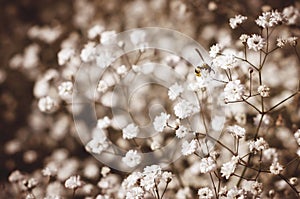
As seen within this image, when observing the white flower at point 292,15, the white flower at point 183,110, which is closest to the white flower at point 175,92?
the white flower at point 183,110

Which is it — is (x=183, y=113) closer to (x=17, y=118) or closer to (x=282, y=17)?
(x=282, y=17)

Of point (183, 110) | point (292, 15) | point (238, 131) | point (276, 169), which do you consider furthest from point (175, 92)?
point (292, 15)

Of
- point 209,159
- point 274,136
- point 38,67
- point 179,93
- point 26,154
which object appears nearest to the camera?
point 209,159

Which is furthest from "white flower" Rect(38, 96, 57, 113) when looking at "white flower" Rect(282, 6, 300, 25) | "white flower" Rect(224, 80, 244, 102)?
"white flower" Rect(282, 6, 300, 25)

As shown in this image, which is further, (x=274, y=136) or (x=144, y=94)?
(x=144, y=94)

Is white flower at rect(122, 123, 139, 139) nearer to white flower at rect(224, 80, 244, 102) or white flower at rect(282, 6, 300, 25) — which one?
white flower at rect(224, 80, 244, 102)

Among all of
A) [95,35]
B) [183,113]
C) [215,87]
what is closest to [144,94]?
[95,35]
